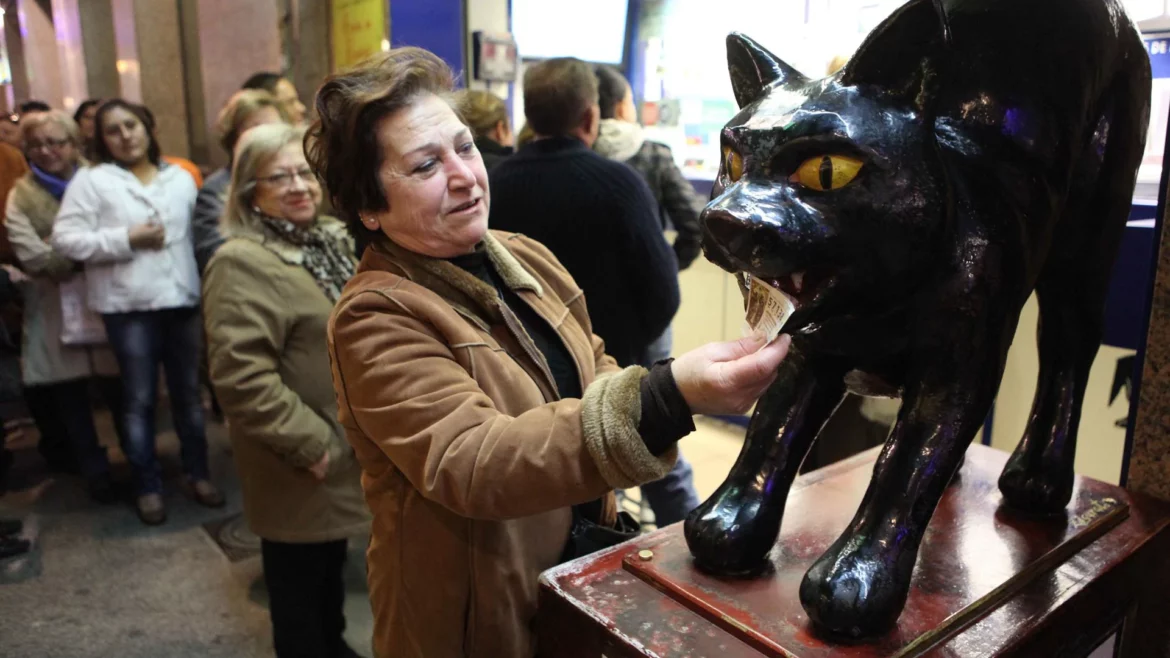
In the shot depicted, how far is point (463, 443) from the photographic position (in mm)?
854

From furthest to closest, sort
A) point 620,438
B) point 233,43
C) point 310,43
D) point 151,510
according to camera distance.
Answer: point 233,43, point 310,43, point 151,510, point 620,438

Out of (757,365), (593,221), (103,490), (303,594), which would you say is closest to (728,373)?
(757,365)

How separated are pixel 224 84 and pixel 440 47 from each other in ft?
3.92

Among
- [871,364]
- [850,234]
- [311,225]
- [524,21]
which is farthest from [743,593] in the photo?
[524,21]

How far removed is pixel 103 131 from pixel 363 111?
7.17ft

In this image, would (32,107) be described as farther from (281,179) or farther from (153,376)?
(281,179)

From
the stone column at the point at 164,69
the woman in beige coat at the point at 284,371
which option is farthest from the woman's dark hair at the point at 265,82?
the woman in beige coat at the point at 284,371

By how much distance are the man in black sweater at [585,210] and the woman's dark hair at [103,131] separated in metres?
1.44

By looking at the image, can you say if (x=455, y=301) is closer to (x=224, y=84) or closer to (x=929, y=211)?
(x=929, y=211)

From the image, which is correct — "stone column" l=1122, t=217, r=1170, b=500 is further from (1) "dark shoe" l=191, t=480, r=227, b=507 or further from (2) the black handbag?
(1) "dark shoe" l=191, t=480, r=227, b=507

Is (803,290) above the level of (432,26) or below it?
below

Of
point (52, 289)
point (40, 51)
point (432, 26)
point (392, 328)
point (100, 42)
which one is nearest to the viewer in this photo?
point (392, 328)

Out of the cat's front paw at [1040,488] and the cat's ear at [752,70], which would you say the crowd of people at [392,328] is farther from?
the cat's front paw at [1040,488]

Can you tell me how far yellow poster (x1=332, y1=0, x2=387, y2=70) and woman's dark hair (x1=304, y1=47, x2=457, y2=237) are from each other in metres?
2.02
